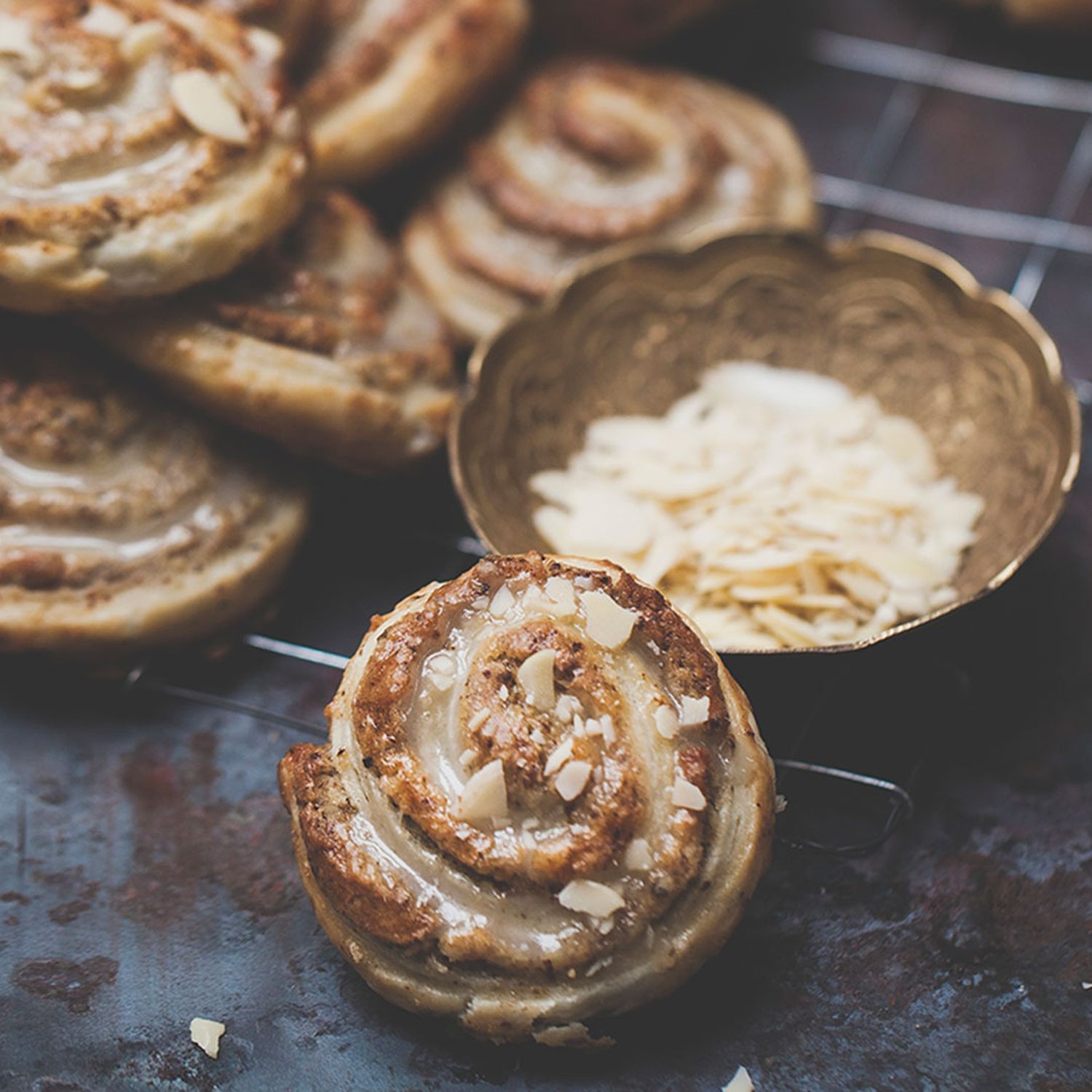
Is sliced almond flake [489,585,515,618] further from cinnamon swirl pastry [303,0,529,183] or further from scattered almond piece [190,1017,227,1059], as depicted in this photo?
cinnamon swirl pastry [303,0,529,183]

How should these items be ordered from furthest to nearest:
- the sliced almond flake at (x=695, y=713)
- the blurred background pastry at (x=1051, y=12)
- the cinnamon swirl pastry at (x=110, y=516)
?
the blurred background pastry at (x=1051, y=12)
the cinnamon swirl pastry at (x=110, y=516)
the sliced almond flake at (x=695, y=713)

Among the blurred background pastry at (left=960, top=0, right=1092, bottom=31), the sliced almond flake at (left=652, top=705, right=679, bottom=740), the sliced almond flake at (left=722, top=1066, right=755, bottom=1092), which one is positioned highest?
the blurred background pastry at (left=960, top=0, right=1092, bottom=31)

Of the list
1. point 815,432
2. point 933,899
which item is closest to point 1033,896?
point 933,899

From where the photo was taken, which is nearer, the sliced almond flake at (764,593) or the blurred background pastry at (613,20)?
the sliced almond flake at (764,593)

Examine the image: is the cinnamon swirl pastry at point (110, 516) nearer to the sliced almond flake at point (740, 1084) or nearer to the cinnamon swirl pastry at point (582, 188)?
the cinnamon swirl pastry at point (582, 188)

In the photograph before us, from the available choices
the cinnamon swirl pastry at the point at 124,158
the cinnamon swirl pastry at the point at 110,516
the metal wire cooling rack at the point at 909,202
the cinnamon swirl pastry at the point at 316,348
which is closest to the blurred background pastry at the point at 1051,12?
the metal wire cooling rack at the point at 909,202

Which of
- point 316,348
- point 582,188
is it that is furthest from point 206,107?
point 582,188

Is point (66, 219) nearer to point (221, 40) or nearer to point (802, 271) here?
point (221, 40)

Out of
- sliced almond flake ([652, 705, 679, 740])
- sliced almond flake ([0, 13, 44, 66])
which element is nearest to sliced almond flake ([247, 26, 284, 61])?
sliced almond flake ([0, 13, 44, 66])
